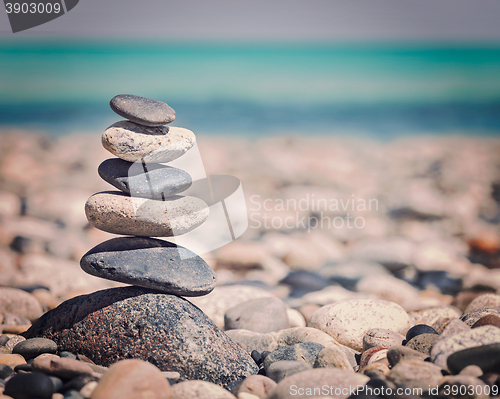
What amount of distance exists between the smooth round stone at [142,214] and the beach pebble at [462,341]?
1.82m

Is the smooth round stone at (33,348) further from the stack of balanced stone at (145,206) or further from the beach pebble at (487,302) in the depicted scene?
the beach pebble at (487,302)

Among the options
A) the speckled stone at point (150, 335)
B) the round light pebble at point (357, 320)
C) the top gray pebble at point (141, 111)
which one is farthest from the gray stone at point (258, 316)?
the top gray pebble at point (141, 111)

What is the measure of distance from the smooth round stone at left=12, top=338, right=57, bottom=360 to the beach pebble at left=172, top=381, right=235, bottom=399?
4.07ft

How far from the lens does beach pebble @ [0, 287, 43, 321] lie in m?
3.94

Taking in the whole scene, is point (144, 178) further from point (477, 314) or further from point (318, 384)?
point (477, 314)

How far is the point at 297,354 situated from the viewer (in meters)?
2.66

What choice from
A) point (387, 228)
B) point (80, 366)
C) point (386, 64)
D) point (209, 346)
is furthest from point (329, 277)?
point (386, 64)

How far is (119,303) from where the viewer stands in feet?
8.85

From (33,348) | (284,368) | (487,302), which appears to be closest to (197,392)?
(284,368)

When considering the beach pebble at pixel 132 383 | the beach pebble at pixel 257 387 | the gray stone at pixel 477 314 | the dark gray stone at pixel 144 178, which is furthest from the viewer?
the gray stone at pixel 477 314

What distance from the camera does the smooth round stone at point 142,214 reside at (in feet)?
8.82

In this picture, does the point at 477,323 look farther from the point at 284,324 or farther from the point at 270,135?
the point at 270,135

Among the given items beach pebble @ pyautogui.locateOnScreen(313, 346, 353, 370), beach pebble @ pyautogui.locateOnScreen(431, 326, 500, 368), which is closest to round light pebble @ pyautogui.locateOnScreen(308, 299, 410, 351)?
beach pebble @ pyautogui.locateOnScreen(313, 346, 353, 370)

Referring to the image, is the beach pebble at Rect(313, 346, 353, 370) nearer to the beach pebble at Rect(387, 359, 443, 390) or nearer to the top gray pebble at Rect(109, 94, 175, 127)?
the beach pebble at Rect(387, 359, 443, 390)
